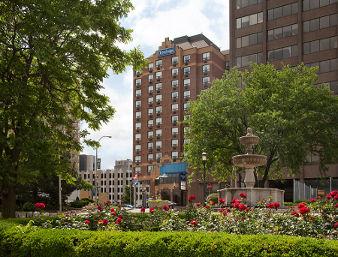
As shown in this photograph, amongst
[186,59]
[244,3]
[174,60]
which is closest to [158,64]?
[174,60]

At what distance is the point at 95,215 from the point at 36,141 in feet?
16.9

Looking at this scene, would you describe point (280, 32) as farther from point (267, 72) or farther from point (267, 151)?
point (267, 151)

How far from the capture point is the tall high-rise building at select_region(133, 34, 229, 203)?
113 m

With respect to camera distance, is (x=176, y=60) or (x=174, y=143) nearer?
(x=174, y=143)

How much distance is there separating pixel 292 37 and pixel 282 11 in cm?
446

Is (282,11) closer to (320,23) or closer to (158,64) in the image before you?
(320,23)

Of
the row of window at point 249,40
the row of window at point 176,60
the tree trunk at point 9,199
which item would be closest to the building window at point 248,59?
the row of window at point 249,40

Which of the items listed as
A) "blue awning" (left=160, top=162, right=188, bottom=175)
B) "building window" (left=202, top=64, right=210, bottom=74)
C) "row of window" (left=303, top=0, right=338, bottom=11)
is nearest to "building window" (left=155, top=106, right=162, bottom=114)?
"building window" (left=202, top=64, right=210, bottom=74)

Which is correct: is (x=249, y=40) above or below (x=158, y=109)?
above

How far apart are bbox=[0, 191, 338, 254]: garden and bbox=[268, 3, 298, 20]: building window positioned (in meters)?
60.3

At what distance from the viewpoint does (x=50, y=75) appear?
59.1 ft

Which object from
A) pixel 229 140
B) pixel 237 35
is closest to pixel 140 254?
pixel 229 140

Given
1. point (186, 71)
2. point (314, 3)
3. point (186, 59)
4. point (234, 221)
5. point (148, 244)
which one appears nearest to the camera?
point (148, 244)

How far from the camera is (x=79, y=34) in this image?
707 inches
